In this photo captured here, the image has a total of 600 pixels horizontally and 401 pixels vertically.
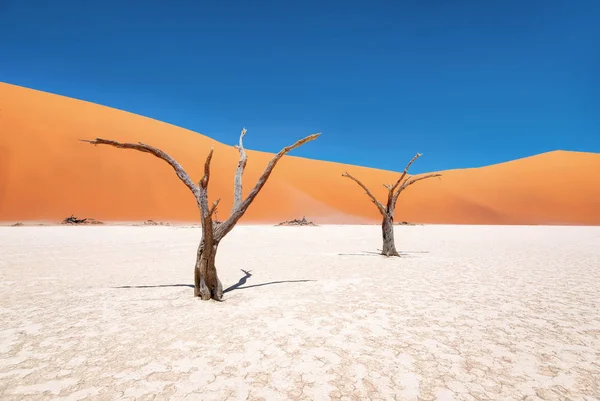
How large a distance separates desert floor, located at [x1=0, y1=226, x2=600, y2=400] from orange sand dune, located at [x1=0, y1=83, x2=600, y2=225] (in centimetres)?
2103

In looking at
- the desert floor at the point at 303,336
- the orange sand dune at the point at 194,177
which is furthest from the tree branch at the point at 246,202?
the orange sand dune at the point at 194,177

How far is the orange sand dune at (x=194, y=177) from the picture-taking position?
88.1 feet

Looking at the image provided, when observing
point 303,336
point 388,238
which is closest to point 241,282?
point 303,336

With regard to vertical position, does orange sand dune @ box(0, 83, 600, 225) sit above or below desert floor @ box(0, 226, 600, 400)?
above

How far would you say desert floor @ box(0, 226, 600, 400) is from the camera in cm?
244

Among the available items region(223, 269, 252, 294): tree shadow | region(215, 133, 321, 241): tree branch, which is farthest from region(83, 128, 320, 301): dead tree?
region(223, 269, 252, 294): tree shadow

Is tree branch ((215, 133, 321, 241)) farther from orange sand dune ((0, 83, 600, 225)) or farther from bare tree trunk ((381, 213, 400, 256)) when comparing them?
orange sand dune ((0, 83, 600, 225))

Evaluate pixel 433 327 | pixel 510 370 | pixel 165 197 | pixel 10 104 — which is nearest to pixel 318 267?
pixel 433 327

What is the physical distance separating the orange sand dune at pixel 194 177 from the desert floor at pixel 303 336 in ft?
69.0

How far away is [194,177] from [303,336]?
33.7 meters

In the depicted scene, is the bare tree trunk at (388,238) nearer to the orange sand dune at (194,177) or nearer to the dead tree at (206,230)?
the dead tree at (206,230)

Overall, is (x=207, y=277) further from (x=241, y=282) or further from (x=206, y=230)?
(x=241, y=282)

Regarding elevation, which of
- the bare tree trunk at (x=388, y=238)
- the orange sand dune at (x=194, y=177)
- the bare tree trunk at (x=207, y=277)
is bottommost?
the bare tree trunk at (x=207, y=277)

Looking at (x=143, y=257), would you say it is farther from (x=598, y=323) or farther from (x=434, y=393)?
(x=598, y=323)
